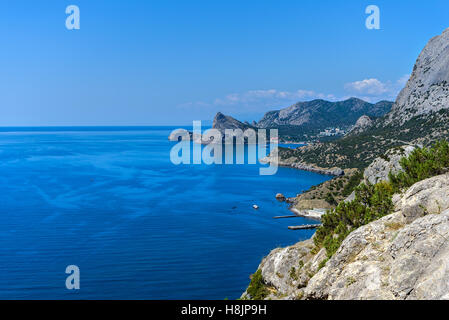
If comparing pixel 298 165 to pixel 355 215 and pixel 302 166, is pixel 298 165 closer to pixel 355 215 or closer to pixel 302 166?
pixel 302 166

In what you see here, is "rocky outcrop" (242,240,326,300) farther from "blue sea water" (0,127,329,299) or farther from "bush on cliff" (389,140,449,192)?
"blue sea water" (0,127,329,299)

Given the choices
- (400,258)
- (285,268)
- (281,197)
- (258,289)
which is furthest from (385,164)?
(400,258)

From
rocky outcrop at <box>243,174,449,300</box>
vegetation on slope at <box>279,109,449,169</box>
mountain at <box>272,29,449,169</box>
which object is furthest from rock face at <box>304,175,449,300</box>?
mountain at <box>272,29,449,169</box>

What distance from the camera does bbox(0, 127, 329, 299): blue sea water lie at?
4691cm

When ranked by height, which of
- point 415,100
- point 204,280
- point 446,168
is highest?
point 415,100

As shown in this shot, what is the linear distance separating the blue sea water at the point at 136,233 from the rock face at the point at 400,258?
1203 inches

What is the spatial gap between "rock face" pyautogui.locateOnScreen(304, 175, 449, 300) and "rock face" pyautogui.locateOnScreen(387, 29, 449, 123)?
447ft

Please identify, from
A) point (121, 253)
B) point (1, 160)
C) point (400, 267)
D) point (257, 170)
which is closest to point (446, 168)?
point (400, 267)

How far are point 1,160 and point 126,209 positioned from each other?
110 meters

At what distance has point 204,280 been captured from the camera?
4862cm

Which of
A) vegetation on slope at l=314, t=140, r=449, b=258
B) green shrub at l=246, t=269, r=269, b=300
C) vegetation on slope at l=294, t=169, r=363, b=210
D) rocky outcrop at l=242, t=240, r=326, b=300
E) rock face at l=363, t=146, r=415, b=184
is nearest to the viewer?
vegetation on slope at l=314, t=140, r=449, b=258
